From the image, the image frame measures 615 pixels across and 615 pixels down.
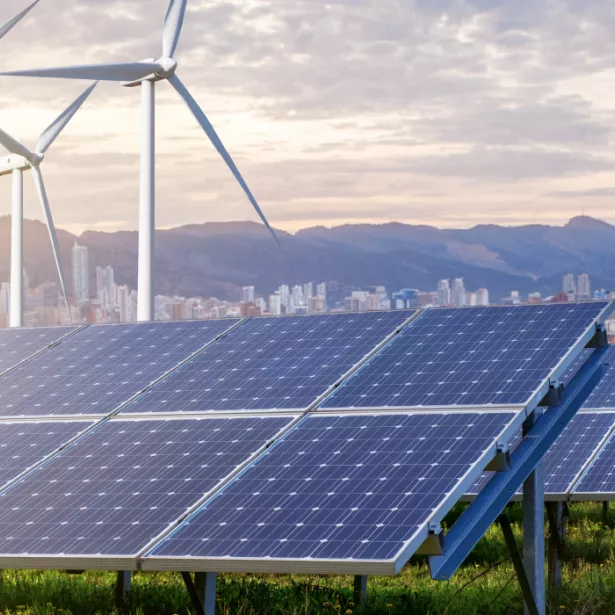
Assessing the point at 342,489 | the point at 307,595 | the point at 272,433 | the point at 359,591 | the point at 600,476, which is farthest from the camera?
the point at 600,476

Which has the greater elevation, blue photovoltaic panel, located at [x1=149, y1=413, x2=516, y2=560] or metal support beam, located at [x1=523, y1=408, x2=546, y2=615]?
blue photovoltaic panel, located at [x1=149, y1=413, x2=516, y2=560]

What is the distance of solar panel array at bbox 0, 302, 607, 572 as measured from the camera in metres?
14.5

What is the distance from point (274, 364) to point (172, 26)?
22815mm

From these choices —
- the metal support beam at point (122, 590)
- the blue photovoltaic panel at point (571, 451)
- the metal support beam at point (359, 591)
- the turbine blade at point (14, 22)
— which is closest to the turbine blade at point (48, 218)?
the turbine blade at point (14, 22)

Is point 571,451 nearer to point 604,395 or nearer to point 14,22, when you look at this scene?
point 604,395

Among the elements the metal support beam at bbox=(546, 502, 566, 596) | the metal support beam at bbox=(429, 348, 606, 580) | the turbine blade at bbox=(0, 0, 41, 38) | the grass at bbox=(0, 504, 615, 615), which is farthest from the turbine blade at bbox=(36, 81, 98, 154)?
the metal support beam at bbox=(429, 348, 606, 580)

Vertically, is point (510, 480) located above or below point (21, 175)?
below

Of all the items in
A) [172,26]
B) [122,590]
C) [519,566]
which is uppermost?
[172,26]

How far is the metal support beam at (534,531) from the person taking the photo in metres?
17.4

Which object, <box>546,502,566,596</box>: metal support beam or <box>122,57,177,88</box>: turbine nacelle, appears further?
<box>122,57,177,88</box>: turbine nacelle

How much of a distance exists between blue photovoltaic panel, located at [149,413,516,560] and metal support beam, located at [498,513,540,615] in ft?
5.39

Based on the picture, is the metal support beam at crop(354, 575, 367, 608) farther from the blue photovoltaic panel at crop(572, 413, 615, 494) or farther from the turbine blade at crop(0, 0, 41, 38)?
the turbine blade at crop(0, 0, 41, 38)

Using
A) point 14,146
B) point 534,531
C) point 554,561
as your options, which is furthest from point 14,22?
point 534,531

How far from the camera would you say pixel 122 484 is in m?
16.6
